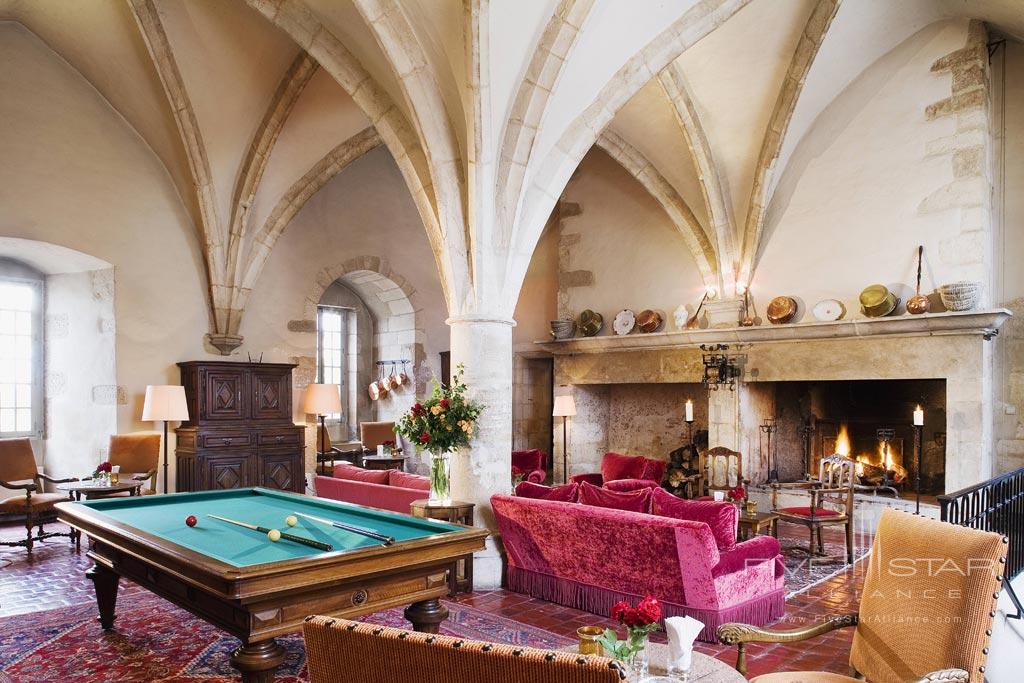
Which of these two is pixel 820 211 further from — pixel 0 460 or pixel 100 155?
pixel 0 460

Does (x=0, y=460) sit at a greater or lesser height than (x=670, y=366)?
lesser

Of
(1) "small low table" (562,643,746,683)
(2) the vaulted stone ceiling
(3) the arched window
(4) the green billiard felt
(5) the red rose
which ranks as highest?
(2) the vaulted stone ceiling

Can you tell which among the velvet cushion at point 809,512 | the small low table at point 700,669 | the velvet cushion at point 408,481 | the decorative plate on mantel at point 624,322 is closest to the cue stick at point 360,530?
the small low table at point 700,669

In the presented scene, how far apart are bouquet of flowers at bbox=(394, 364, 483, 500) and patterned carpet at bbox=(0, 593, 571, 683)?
1007 millimetres

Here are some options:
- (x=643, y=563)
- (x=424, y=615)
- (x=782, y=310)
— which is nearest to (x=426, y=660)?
(x=424, y=615)

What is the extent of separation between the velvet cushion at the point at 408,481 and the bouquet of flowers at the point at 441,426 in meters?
0.50

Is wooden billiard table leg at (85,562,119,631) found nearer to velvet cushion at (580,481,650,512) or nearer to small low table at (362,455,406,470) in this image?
velvet cushion at (580,481,650,512)

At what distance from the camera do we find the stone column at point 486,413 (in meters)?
5.67

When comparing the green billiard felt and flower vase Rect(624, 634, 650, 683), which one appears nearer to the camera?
flower vase Rect(624, 634, 650, 683)

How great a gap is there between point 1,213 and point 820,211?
30.5ft

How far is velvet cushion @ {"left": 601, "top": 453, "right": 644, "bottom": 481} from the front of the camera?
818 cm

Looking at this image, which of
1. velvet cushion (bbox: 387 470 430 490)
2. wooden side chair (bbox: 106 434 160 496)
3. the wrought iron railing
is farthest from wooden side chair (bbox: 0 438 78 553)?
the wrought iron railing

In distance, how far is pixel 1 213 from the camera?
747cm

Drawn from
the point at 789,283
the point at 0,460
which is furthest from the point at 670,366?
the point at 0,460
